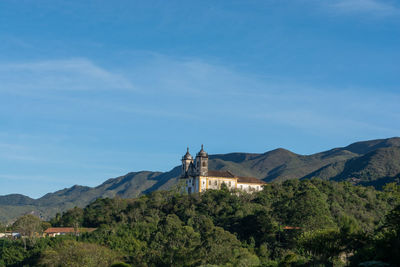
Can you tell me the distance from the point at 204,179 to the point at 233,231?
25.0 m

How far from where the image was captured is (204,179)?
116125mm

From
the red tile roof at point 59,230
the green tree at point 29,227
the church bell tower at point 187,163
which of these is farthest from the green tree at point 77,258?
the church bell tower at point 187,163

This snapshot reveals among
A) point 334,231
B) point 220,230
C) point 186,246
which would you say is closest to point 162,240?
point 186,246

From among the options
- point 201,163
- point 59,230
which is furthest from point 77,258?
point 201,163

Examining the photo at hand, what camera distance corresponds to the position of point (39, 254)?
88.6 m

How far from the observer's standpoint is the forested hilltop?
53.3m

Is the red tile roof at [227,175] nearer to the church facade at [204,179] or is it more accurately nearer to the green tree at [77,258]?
the church facade at [204,179]

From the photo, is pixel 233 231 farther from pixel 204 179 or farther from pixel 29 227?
pixel 29 227

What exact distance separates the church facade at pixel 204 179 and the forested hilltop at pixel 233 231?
4357 mm

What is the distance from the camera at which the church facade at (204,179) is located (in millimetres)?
115688

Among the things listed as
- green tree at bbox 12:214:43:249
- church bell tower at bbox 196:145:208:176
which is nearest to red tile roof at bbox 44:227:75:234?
green tree at bbox 12:214:43:249

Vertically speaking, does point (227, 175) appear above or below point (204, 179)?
above

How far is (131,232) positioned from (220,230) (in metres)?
25.0

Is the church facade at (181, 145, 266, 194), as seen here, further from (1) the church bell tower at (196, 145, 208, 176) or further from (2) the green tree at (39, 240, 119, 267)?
(2) the green tree at (39, 240, 119, 267)
